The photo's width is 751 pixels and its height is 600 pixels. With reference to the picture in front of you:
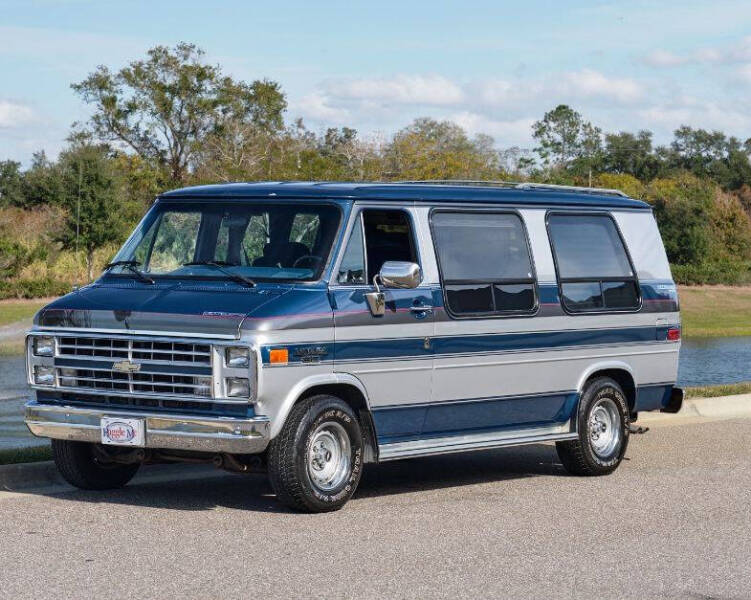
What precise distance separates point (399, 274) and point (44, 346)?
258 cm

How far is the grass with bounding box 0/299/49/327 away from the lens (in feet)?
120

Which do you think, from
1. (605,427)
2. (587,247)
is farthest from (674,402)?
(587,247)

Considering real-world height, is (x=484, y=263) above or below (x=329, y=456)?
above

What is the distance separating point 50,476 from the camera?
10805 mm

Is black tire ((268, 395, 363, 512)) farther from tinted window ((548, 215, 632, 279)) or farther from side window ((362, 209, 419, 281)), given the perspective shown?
tinted window ((548, 215, 632, 279))

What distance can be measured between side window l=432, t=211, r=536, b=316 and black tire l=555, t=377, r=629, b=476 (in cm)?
113

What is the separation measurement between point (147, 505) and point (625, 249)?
5191mm

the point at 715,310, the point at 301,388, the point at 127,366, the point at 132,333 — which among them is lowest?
the point at 715,310

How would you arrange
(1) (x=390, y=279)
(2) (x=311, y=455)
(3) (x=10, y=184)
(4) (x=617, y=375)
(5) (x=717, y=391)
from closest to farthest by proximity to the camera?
(2) (x=311, y=455), (1) (x=390, y=279), (4) (x=617, y=375), (5) (x=717, y=391), (3) (x=10, y=184)

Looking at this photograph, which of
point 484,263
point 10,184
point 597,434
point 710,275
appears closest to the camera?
point 484,263

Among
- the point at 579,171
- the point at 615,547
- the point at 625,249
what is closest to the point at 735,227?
the point at 579,171

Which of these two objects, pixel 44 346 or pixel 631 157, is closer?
pixel 44 346

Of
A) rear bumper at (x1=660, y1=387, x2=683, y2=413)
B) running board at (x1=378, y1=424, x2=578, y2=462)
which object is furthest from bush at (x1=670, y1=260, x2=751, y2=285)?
running board at (x1=378, y1=424, x2=578, y2=462)

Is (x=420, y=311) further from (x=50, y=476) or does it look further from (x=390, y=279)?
(x=50, y=476)
